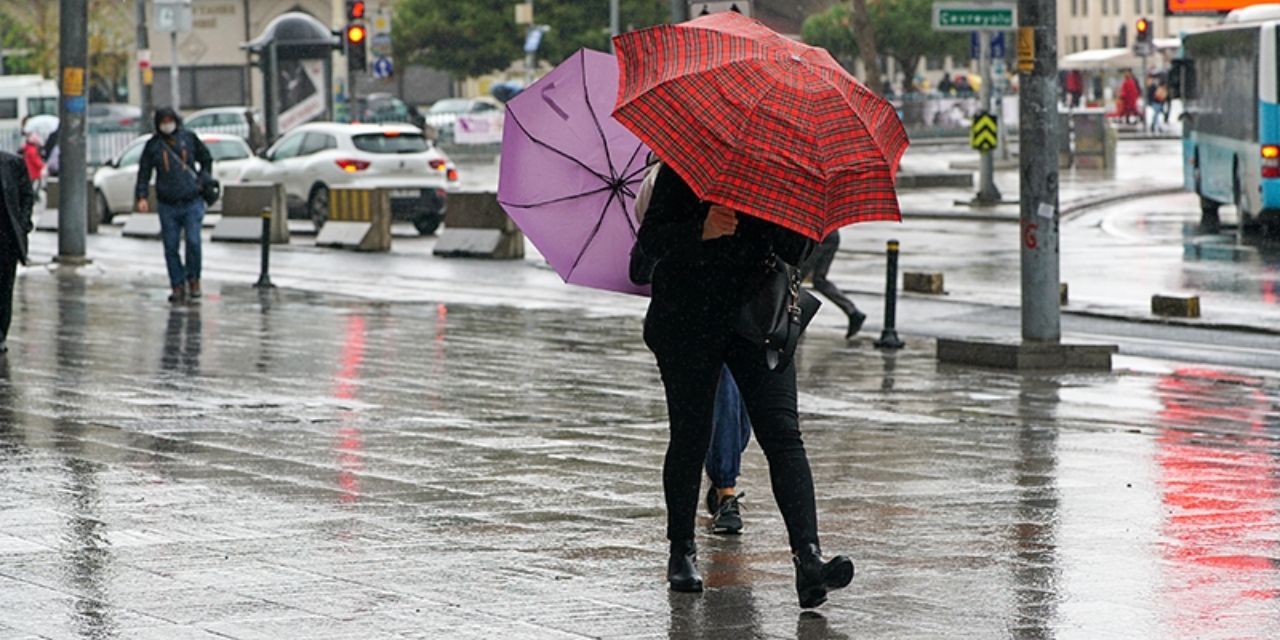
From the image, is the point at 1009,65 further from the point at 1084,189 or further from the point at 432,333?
the point at 432,333

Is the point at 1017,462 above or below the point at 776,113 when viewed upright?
below

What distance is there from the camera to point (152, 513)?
8.98 metres

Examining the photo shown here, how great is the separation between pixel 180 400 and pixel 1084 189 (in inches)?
1199

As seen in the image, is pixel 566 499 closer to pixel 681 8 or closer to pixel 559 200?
pixel 559 200

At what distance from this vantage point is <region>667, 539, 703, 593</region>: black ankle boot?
736cm

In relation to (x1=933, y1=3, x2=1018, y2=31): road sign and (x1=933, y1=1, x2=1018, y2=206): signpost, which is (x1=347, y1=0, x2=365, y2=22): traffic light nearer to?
(x1=933, y1=1, x2=1018, y2=206): signpost

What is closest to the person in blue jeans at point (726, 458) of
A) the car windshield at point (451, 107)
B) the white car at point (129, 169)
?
the white car at point (129, 169)

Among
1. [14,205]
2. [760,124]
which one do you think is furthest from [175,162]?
[760,124]

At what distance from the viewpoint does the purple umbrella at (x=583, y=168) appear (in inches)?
324

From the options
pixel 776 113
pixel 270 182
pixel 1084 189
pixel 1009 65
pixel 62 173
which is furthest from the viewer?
pixel 1009 65

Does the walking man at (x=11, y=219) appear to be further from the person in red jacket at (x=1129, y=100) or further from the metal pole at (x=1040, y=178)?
the person in red jacket at (x=1129, y=100)

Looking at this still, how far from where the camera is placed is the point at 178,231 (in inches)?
830

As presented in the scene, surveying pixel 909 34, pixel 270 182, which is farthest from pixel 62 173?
pixel 909 34

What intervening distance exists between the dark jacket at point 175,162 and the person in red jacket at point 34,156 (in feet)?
75.2
